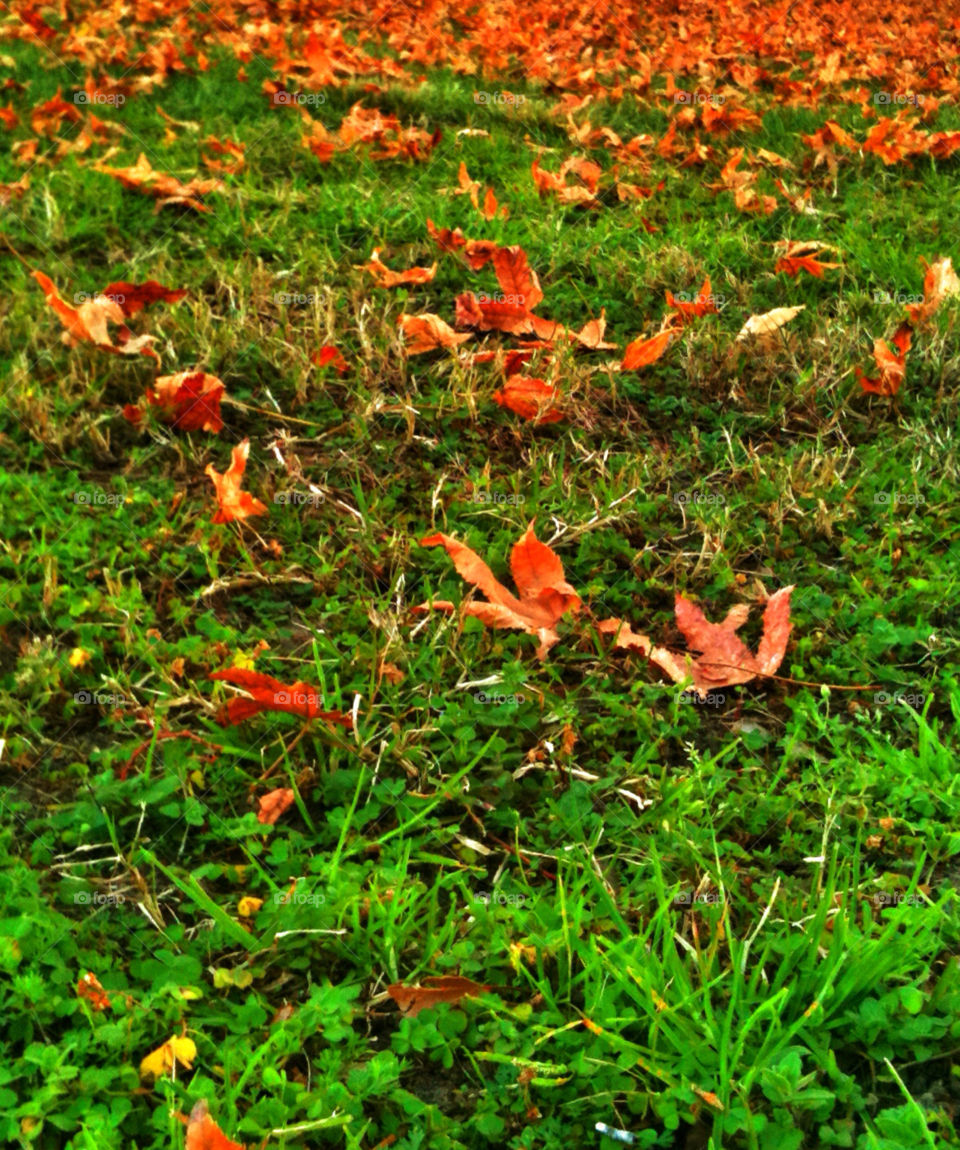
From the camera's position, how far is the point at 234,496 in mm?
2369

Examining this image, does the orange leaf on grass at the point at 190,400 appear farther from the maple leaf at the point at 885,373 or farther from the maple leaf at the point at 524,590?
the maple leaf at the point at 885,373

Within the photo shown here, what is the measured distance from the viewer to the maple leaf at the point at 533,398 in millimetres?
2688

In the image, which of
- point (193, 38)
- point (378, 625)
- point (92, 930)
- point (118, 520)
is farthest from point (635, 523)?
point (193, 38)

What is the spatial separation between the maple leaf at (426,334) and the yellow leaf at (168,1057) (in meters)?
1.96

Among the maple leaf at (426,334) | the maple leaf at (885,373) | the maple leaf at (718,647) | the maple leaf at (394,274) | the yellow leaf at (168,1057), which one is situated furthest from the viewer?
the maple leaf at (394,274)

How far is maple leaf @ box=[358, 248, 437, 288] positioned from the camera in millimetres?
3223

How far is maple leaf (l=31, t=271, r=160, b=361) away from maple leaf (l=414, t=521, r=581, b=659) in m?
1.22

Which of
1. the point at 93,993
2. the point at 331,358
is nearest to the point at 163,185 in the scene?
the point at 331,358

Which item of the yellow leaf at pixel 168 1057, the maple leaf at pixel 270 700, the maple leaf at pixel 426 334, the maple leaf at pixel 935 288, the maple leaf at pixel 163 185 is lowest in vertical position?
the yellow leaf at pixel 168 1057

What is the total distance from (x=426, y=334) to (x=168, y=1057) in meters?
2.04

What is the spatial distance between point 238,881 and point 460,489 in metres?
1.14

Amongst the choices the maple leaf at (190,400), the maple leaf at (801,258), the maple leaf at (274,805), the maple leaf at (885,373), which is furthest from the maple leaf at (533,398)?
the maple leaf at (274,805)

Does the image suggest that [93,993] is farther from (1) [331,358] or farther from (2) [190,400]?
(1) [331,358]

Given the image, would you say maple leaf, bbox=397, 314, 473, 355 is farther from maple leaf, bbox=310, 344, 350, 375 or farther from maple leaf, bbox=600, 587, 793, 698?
maple leaf, bbox=600, 587, 793, 698
